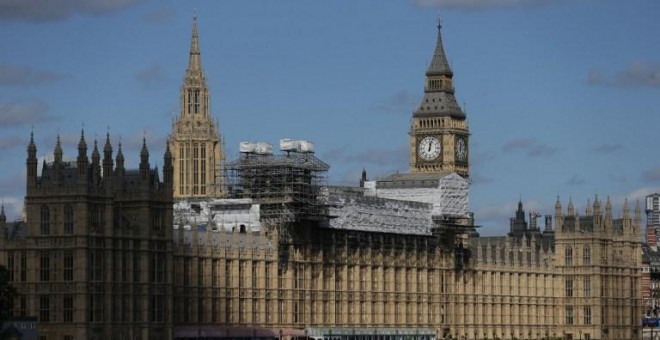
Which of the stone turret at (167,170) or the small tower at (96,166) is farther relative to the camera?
the stone turret at (167,170)

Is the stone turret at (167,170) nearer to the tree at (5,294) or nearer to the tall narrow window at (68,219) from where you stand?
the tall narrow window at (68,219)

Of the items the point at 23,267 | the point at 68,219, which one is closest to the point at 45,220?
the point at 68,219

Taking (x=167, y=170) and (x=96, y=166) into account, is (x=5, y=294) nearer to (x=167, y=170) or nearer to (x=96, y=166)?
(x=96, y=166)

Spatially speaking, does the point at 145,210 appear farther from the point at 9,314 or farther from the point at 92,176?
the point at 9,314

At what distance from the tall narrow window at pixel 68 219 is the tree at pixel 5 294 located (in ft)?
31.7

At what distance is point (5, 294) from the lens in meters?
163

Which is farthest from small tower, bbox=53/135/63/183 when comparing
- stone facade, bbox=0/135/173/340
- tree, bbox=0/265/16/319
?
tree, bbox=0/265/16/319

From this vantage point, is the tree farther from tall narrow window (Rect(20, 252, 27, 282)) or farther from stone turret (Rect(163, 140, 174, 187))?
stone turret (Rect(163, 140, 174, 187))

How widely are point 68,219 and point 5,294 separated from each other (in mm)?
13188

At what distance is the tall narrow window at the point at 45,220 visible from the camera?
174750 mm

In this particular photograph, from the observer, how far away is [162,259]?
183750 millimetres

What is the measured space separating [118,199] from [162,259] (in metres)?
7.10

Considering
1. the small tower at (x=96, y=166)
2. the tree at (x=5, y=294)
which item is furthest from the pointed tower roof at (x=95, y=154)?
the tree at (x=5, y=294)

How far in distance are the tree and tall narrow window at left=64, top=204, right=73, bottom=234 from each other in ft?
31.7
